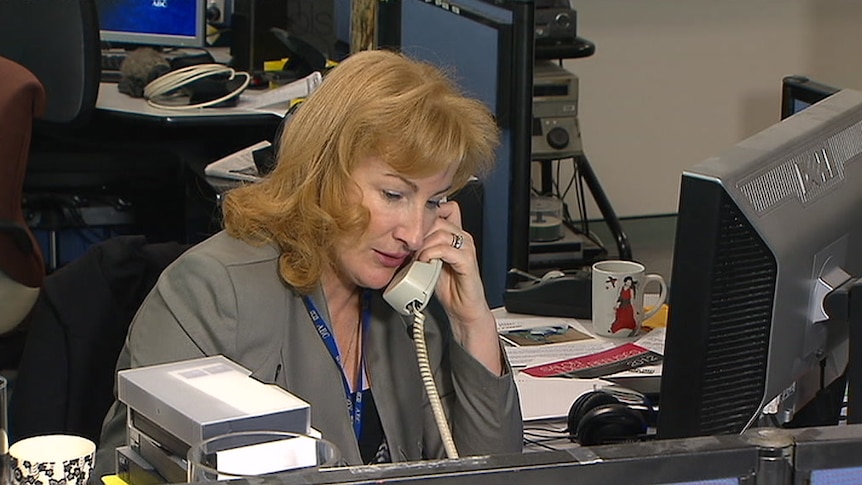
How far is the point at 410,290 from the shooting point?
5.02 ft

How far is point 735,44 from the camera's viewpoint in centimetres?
535

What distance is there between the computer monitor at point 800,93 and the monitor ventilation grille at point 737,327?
72 centimetres

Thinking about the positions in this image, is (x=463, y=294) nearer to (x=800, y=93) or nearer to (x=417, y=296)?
(x=417, y=296)

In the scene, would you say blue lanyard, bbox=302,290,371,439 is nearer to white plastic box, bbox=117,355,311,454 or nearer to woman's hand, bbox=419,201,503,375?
woman's hand, bbox=419,201,503,375

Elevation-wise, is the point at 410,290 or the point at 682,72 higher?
the point at 410,290

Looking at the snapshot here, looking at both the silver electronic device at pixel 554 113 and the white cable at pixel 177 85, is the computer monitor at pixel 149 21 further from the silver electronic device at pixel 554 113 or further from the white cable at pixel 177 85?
the silver electronic device at pixel 554 113

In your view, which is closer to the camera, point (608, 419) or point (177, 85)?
point (608, 419)

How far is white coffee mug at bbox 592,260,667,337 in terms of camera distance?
1.93 m

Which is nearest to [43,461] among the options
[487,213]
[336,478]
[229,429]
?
[229,429]

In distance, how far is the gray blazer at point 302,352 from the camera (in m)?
1.43

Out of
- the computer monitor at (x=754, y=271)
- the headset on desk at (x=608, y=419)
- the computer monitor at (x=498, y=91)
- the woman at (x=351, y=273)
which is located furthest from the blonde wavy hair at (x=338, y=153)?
the computer monitor at (x=498, y=91)

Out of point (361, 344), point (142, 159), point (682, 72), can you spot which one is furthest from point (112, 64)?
point (361, 344)

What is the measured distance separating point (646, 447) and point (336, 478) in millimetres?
175

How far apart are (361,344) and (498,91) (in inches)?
35.6
